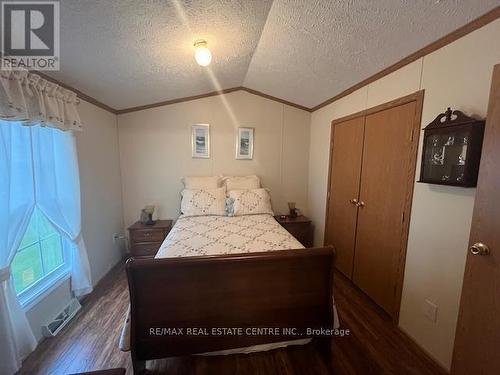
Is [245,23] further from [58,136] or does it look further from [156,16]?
[58,136]

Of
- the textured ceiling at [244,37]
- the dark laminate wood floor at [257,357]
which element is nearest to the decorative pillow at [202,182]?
the textured ceiling at [244,37]

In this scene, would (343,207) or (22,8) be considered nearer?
(22,8)

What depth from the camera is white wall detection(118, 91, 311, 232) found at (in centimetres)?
311

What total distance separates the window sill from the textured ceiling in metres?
1.66

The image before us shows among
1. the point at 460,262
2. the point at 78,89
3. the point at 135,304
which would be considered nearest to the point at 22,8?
the point at 78,89

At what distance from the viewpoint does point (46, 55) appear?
1.53 m

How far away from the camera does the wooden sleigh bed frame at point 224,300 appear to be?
1.32m

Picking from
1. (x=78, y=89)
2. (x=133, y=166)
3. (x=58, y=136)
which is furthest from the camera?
(x=133, y=166)

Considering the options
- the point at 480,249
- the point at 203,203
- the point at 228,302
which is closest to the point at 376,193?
the point at 480,249

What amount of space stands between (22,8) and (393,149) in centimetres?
256

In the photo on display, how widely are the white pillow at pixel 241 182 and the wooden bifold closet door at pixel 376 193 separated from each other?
41.8 inches

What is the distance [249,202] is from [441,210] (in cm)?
189

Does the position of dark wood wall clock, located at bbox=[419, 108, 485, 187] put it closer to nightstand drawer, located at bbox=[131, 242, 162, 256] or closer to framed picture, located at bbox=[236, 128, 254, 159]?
framed picture, located at bbox=[236, 128, 254, 159]

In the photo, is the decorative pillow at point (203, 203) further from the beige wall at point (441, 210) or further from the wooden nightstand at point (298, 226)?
the beige wall at point (441, 210)
